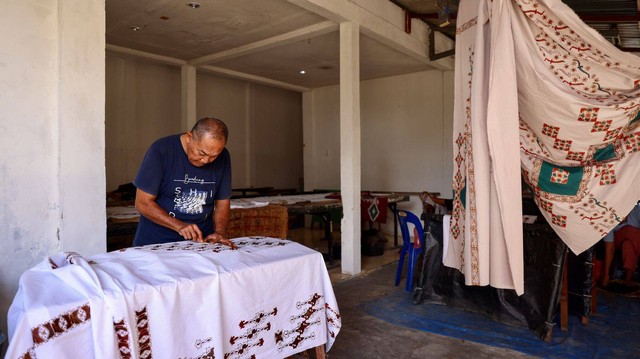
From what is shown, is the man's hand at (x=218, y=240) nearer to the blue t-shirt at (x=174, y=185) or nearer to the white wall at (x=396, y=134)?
the blue t-shirt at (x=174, y=185)

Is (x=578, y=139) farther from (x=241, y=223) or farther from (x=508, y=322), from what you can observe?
(x=241, y=223)

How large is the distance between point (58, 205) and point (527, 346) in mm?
3554

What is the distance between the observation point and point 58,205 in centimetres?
299

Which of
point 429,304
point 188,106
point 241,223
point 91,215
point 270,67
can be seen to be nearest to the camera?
point 91,215

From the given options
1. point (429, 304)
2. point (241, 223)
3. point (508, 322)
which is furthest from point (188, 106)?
point (508, 322)

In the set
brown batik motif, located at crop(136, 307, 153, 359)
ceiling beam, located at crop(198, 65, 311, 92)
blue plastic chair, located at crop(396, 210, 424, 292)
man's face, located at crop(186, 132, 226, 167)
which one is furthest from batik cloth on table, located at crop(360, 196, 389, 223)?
brown batik motif, located at crop(136, 307, 153, 359)

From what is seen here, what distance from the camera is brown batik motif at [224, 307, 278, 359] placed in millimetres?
2062

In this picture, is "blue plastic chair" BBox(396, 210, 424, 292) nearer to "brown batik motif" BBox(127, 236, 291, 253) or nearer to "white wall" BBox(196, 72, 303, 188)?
"brown batik motif" BBox(127, 236, 291, 253)

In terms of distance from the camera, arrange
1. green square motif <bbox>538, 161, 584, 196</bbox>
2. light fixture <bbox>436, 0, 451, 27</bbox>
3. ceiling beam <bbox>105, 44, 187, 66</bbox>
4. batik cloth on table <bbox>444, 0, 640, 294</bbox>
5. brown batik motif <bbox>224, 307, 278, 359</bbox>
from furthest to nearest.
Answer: ceiling beam <bbox>105, 44, 187, 66</bbox> → light fixture <bbox>436, 0, 451, 27</bbox> → green square motif <bbox>538, 161, 584, 196</bbox> → batik cloth on table <bbox>444, 0, 640, 294</bbox> → brown batik motif <bbox>224, 307, 278, 359</bbox>

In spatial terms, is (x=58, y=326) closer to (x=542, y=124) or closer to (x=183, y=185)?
(x=183, y=185)

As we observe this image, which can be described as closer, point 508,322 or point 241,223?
point 508,322

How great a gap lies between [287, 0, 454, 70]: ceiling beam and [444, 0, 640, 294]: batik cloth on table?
2455mm

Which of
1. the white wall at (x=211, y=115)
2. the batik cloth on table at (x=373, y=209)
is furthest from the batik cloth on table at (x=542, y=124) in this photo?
the white wall at (x=211, y=115)

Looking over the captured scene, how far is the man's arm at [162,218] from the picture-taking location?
2572 mm
